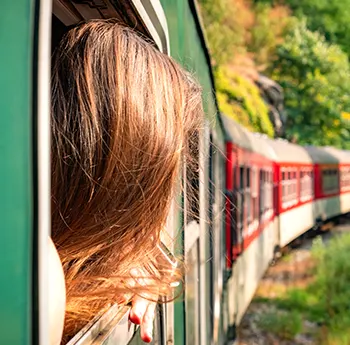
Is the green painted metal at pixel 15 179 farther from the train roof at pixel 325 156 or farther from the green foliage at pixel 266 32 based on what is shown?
the green foliage at pixel 266 32

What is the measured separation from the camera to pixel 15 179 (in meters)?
0.78

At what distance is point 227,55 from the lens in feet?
92.5

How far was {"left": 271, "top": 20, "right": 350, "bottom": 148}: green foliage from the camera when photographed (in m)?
29.8

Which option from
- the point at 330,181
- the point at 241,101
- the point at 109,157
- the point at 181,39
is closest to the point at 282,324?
the point at 181,39

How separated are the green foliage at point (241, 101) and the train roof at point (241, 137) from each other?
11783 mm

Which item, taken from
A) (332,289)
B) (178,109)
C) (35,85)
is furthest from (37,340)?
(332,289)

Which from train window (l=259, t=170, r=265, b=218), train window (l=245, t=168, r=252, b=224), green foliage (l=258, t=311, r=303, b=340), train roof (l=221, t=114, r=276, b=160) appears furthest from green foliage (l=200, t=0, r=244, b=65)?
train window (l=245, t=168, r=252, b=224)

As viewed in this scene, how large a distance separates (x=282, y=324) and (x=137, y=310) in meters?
10.2

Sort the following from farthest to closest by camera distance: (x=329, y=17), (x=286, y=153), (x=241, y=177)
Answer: (x=329, y=17), (x=286, y=153), (x=241, y=177)

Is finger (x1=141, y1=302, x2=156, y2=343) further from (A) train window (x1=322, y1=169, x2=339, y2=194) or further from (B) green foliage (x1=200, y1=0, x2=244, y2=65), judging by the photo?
(B) green foliage (x1=200, y1=0, x2=244, y2=65)

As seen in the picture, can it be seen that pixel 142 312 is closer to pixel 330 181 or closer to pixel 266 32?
A: pixel 330 181

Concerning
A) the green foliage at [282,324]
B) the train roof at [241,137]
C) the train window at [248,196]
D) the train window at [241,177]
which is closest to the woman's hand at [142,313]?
the train roof at [241,137]

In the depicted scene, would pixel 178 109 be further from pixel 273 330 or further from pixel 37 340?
pixel 273 330

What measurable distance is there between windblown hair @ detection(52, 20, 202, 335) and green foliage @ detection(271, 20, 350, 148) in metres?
28.6
